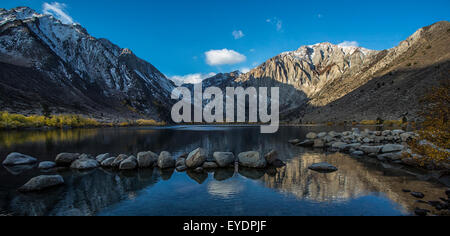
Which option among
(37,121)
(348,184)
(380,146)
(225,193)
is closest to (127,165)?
(225,193)

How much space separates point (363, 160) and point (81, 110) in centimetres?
18431

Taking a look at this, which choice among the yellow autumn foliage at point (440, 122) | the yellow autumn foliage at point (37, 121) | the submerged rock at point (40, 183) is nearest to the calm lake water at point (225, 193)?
the submerged rock at point (40, 183)

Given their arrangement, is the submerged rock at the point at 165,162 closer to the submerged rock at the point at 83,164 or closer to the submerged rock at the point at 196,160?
the submerged rock at the point at 196,160

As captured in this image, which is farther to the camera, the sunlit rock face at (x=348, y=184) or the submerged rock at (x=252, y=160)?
the submerged rock at (x=252, y=160)

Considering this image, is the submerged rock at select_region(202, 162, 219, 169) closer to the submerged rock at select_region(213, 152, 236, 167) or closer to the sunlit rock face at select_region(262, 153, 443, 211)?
the submerged rock at select_region(213, 152, 236, 167)

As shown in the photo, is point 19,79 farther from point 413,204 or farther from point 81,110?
point 413,204

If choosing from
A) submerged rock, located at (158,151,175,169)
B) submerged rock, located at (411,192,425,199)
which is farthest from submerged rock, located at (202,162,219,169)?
submerged rock, located at (411,192,425,199)

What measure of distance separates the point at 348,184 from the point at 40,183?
Result: 2444 centimetres

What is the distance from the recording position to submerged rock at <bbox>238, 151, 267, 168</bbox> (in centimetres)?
2427

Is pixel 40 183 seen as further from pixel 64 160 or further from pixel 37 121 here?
pixel 37 121

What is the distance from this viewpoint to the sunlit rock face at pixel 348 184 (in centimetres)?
1449

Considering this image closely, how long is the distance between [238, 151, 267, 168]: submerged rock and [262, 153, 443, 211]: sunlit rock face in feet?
6.95

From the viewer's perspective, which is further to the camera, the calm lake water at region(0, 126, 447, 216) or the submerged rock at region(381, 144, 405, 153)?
the submerged rock at region(381, 144, 405, 153)

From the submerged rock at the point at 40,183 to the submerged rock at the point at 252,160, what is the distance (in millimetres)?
17745
